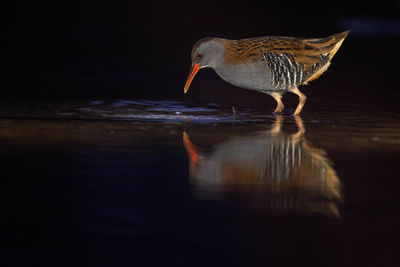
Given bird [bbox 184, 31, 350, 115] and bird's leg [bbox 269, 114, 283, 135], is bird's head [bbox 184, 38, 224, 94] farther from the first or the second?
bird's leg [bbox 269, 114, 283, 135]

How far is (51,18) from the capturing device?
16297 millimetres

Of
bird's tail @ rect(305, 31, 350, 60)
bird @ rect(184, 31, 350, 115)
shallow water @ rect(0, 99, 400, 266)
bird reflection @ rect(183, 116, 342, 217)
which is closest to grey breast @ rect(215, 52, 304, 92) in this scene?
bird @ rect(184, 31, 350, 115)

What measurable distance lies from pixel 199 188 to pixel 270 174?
2.10 ft

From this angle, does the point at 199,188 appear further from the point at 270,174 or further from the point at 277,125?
the point at 277,125

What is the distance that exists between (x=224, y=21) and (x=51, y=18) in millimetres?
3591

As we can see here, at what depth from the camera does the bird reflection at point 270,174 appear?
5.09 m

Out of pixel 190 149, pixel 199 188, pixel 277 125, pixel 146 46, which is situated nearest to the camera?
pixel 199 188

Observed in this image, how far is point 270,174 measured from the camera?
577cm

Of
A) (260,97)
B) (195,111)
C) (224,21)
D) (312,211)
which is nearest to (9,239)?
(312,211)

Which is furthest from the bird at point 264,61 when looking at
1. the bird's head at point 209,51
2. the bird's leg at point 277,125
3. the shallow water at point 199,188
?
the shallow water at point 199,188

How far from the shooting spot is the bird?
9.10 metres

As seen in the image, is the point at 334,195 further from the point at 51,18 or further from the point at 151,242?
the point at 51,18

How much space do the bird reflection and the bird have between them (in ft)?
6.35

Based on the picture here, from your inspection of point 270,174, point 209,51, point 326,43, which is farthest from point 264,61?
point 270,174
